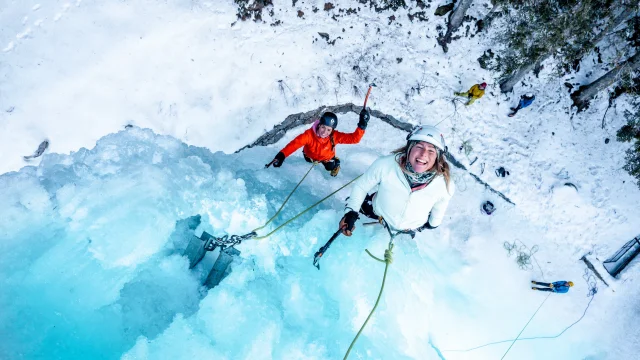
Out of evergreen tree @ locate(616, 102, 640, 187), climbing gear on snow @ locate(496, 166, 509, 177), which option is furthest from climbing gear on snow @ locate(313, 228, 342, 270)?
evergreen tree @ locate(616, 102, 640, 187)

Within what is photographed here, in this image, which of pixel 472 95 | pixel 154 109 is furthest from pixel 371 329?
pixel 472 95

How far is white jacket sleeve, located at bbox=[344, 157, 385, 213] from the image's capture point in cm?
410

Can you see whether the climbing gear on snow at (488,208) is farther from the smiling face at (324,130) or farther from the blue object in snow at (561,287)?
the smiling face at (324,130)

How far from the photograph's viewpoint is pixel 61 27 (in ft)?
19.1

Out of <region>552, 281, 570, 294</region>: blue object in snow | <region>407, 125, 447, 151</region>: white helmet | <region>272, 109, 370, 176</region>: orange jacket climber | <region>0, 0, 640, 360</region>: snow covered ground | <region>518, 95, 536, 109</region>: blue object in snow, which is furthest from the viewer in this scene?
<region>518, 95, 536, 109</region>: blue object in snow

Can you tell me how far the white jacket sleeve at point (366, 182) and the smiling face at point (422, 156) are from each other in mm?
456

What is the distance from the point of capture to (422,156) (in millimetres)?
3604

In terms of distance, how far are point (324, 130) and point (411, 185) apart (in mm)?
1450

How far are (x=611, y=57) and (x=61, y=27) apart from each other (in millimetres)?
11348

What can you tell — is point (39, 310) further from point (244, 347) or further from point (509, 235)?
point (509, 235)

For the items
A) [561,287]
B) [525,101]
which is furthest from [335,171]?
[525,101]

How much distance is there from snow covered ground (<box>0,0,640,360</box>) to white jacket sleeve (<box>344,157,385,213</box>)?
711 mm

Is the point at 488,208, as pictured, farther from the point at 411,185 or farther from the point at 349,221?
the point at 349,221

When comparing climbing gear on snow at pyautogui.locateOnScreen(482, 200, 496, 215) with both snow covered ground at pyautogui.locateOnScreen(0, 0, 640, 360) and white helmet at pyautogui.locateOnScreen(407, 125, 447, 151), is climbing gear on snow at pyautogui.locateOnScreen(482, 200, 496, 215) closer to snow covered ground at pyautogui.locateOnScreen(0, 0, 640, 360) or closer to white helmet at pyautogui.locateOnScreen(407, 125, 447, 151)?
snow covered ground at pyautogui.locateOnScreen(0, 0, 640, 360)
